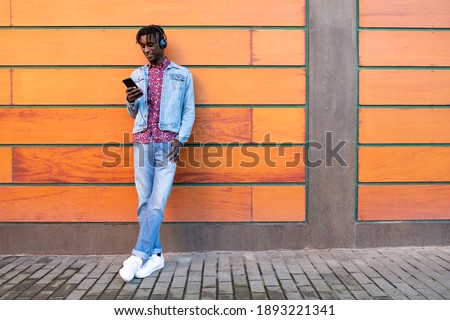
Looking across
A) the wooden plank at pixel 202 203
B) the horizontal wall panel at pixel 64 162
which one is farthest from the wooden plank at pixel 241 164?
the horizontal wall panel at pixel 64 162

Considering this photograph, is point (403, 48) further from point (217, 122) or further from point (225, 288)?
point (225, 288)

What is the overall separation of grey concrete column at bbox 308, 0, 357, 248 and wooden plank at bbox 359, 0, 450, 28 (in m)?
0.17

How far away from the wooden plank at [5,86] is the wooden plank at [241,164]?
2015mm

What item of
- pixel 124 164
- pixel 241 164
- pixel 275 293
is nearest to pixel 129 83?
pixel 124 164

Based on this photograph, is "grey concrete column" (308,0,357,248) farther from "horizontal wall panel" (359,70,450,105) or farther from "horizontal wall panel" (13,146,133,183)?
"horizontal wall panel" (13,146,133,183)

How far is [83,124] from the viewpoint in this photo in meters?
4.51

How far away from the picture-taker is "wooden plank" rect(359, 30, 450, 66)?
4.56 m

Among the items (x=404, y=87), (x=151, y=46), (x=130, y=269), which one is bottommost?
(x=130, y=269)

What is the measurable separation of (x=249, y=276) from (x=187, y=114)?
1.65m

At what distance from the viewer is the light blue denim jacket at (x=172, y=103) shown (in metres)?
3.97

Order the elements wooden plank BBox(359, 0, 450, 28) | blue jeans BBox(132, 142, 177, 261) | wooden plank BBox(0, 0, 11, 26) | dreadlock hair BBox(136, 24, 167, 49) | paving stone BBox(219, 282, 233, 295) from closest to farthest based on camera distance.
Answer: paving stone BBox(219, 282, 233, 295) → blue jeans BBox(132, 142, 177, 261) → dreadlock hair BBox(136, 24, 167, 49) → wooden plank BBox(0, 0, 11, 26) → wooden plank BBox(359, 0, 450, 28)

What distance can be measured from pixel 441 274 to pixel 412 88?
2.02 meters

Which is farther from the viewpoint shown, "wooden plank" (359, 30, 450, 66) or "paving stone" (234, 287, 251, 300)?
"wooden plank" (359, 30, 450, 66)

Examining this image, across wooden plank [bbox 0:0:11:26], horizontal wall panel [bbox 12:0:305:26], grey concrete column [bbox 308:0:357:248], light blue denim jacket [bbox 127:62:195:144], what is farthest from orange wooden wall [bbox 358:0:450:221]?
wooden plank [bbox 0:0:11:26]
